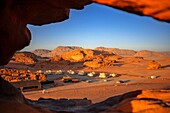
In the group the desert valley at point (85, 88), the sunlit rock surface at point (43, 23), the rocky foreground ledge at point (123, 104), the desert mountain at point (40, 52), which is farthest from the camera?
the desert mountain at point (40, 52)

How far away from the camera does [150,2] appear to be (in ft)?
17.3

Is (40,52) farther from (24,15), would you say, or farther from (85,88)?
(24,15)

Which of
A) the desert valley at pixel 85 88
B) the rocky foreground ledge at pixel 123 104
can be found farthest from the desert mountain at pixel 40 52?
the rocky foreground ledge at pixel 123 104

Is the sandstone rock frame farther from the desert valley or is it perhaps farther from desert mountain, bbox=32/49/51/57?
desert mountain, bbox=32/49/51/57

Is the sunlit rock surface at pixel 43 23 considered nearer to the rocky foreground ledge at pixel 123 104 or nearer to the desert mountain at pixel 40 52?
the rocky foreground ledge at pixel 123 104

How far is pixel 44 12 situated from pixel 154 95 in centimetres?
538

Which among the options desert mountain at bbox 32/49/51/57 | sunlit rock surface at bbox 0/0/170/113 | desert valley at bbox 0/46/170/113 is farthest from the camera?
desert mountain at bbox 32/49/51/57

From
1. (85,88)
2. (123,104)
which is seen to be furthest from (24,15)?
(85,88)

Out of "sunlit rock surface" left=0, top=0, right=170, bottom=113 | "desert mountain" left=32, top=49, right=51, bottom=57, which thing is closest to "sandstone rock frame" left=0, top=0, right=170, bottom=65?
"sunlit rock surface" left=0, top=0, right=170, bottom=113

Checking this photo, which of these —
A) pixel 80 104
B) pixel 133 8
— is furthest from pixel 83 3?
pixel 80 104

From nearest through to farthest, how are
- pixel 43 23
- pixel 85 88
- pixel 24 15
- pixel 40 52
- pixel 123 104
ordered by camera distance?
pixel 123 104
pixel 24 15
pixel 43 23
pixel 85 88
pixel 40 52

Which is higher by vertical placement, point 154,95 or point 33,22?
point 33,22

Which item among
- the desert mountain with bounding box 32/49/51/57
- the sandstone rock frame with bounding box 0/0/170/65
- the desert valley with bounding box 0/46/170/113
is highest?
the sandstone rock frame with bounding box 0/0/170/65

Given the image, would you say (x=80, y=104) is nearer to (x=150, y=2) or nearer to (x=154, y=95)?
(x=154, y=95)
